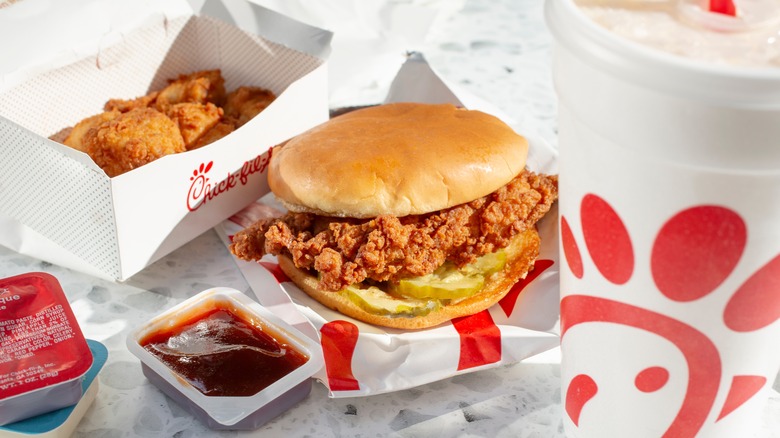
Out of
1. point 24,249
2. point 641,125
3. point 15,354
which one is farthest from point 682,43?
point 24,249

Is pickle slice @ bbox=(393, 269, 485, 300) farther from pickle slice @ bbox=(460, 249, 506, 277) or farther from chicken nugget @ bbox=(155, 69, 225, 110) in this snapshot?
chicken nugget @ bbox=(155, 69, 225, 110)

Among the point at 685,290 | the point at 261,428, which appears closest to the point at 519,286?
→ the point at 261,428

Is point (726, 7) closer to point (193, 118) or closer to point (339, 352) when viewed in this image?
point (339, 352)

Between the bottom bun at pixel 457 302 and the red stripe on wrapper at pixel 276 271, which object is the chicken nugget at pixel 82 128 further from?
the bottom bun at pixel 457 302

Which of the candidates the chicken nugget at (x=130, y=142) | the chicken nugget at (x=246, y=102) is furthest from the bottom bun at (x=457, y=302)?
the chicken nugget at (x=246, y=102)

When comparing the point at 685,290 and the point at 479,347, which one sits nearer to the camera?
the point at 685,290

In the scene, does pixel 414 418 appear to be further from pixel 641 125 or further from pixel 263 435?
pixel 641 125

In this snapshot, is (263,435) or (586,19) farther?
(263,435)
